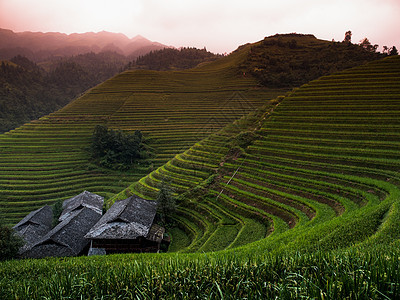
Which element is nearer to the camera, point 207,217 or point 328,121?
point 207,217

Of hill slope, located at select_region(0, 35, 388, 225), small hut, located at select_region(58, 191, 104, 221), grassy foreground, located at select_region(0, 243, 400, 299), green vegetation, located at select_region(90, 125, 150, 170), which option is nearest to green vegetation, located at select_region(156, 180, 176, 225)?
hill slope, located at select_region(0, 35, 388, 225)

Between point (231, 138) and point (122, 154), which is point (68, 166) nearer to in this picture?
point (122, 154)

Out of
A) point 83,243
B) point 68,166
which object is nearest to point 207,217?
point 83,243

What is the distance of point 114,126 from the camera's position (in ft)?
140

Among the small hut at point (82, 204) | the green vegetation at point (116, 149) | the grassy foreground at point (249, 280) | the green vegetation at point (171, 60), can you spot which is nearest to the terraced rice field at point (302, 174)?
the grassy foreground at point (249, 280)

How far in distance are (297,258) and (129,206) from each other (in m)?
14.8

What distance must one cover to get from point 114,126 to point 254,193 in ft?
112

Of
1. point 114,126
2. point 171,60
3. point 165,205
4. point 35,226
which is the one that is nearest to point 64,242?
point 35,226

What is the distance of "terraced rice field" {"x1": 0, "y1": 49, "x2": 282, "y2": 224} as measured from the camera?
29.2m

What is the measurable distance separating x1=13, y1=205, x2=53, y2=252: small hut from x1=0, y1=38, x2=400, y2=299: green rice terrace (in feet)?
19.9

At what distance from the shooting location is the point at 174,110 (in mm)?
48719

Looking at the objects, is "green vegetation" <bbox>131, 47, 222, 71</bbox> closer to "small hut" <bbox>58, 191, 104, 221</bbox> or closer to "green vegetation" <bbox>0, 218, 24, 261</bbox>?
"small hut" <bbox>58, 191, 104, 221</bbox>

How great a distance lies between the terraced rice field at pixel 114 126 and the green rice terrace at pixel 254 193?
297 millimetres

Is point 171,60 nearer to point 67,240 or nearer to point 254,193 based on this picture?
point 254,193
